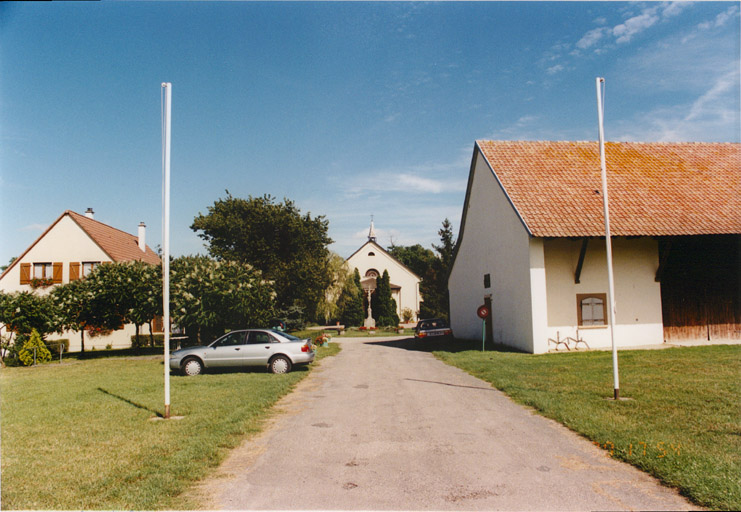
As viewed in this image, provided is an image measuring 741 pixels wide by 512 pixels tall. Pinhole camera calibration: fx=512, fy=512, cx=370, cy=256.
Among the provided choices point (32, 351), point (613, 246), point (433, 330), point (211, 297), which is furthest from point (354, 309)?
point (613, 246)

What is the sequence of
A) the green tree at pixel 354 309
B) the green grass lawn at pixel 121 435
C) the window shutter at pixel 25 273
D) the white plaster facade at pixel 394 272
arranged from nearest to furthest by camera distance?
the green grass lawn at pixel 121 435, the window shutter at pixel 25 273, the green tree at pixel 354 309, the white plaster facade at pixel 394 272

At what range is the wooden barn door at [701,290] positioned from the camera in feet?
69.3

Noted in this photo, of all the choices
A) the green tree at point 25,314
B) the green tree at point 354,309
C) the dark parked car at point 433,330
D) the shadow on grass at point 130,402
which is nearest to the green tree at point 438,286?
the green tree at point 354,309

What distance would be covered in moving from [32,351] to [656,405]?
25294mm

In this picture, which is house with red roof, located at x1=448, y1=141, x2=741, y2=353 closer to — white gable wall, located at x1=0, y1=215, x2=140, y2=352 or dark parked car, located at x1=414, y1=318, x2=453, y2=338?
dark parked car, located at x1=414, y1=318, x2=453, y2=338

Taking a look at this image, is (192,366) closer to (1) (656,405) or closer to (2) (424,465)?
(2) (424,465)

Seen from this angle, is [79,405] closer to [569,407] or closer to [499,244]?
[569,407]

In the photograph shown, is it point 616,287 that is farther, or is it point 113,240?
point 113,240


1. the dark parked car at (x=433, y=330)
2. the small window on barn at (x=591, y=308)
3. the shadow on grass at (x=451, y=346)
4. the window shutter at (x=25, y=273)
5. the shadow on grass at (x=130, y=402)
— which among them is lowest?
the shadow on grass at (x=451, y=346)

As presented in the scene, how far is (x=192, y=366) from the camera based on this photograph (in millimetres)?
16250

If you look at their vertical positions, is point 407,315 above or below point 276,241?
below

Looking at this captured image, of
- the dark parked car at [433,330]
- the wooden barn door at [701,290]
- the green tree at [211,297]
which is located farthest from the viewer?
the dark parked car at [433,330]

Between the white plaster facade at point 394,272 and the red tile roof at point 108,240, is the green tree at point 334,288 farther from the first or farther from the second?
the red tile roof at point 108,240

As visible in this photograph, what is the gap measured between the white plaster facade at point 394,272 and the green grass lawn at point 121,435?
46.0 meters
